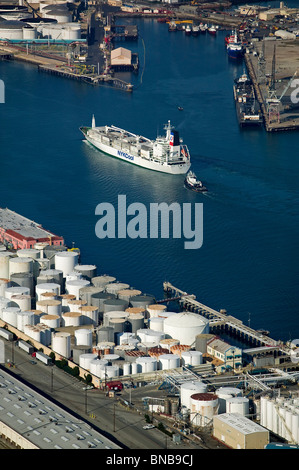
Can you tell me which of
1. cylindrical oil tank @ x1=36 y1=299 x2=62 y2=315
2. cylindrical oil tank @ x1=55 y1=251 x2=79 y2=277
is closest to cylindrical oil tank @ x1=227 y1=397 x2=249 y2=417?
cylindrical oil tank @ x1=36 y1=299 x2=62 y2=315

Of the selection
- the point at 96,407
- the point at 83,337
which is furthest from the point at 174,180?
the point at 96,407

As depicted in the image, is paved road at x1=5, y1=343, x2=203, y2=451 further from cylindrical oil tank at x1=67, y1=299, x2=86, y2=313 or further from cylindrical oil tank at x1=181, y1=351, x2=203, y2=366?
cylindrical oil tank at x1=67, y1=299, x2=86, y2=313

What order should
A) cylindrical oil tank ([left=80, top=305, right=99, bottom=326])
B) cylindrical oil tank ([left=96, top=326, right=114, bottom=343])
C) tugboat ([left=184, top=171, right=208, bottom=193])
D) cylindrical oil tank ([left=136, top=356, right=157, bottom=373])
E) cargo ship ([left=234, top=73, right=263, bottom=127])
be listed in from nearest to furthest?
cylindrical oil tank ([left=136, top=356, right=157, bottom=373]) < cylindrical oil tank ([left=96, top=326, right=114, bottom=343]) < cylindrical oil tank ([left=80, top=305, right=99, bottom=326]) < tugboat ([left=184, top=171, right=208, bottom=193]) < cargo ship ([left=234, top=73, right=263, bottom=127])

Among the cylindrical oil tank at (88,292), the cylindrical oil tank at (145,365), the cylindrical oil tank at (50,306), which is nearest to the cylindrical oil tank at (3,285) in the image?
the cylindrical oil tank at (50,306)
